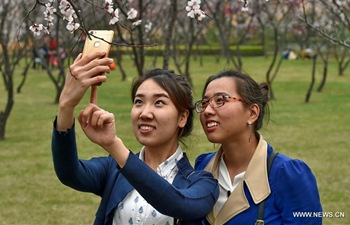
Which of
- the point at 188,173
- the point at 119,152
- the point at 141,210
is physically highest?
the point at 119,152

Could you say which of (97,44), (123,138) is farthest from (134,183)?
(123,138)

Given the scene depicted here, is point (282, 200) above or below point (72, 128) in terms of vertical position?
→ below

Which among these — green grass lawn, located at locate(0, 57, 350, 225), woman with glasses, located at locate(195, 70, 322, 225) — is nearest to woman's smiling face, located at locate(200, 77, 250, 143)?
woman with glasses, located at locate(195, 70, 322, 225)

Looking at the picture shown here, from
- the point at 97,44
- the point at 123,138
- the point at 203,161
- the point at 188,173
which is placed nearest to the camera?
the point at 97,44

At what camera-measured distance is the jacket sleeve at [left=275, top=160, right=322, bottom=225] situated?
2.14 metres

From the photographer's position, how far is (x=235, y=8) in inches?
830

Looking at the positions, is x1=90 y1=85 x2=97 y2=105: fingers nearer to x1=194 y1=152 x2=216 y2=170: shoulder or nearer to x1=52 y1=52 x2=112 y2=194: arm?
x1=52 y1=52 x2=112 y2=194: arm

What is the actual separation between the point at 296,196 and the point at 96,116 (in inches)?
29.6

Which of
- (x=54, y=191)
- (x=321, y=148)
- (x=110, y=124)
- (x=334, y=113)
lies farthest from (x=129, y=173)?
(x=334, y=113)

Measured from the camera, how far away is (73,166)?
2.16 m

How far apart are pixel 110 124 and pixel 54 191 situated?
4.82 meters

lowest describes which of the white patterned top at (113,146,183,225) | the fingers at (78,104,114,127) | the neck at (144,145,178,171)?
the white patterned top at (113,146,183,225)

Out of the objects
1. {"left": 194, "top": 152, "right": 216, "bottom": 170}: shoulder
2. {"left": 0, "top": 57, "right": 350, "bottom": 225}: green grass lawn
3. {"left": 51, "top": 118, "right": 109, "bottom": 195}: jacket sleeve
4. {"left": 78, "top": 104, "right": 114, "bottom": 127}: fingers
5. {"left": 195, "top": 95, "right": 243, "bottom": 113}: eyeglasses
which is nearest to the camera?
{"left": 78, "top": 104, "right": 114, "bottom": 127}: fingers

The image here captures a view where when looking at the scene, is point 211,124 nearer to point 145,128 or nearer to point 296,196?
point 145,128
